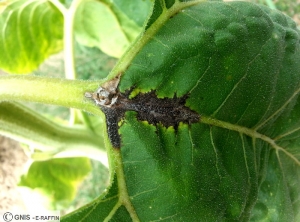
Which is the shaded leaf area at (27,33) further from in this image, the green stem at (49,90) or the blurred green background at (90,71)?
the green stem at (49,90)

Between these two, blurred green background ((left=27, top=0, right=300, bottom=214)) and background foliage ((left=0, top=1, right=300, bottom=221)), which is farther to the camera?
blurred green background ((left=27, top=0, right=300, bottom=214))

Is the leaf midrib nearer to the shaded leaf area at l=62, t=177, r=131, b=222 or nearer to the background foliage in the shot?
the background foliage

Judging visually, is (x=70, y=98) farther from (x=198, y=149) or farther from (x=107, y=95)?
(x=198, y=149)

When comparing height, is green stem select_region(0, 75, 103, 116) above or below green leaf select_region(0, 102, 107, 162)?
above

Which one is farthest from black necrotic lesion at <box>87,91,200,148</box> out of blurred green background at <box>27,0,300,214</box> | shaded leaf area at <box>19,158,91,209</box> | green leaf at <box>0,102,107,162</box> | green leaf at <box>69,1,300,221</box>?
blurred green background at <box>27,0,300,214</box>

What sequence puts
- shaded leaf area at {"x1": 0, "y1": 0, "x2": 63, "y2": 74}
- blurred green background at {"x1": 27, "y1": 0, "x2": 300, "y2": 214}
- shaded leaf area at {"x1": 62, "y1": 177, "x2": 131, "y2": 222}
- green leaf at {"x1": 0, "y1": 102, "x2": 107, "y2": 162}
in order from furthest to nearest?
blurred green background at {"x1": 27, "y1": 0, "x2": 300, "y2": 214}, shaded leaf area at {"x1": 0, "y1": 0, "x2": 63, "y2": 74}, green leaf at {"x1": 0, "y1": 102, "x2": 107, "y2": 162}, shaded leaf area at {"x1": 62, "y1": 177, "x2": 131, "y2": 222}

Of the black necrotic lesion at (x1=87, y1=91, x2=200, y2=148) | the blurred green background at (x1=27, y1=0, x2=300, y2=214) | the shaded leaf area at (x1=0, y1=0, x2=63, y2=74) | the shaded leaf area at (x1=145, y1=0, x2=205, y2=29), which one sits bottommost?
the blurred green background at (x1=27, y1=0, x2=300, y2=214)

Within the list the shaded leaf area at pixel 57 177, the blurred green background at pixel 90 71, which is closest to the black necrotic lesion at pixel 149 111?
the shaded leaf area at pixel 57 177
